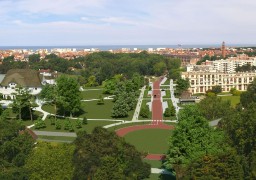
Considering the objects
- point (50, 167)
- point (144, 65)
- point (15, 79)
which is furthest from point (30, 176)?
point (144, 65)

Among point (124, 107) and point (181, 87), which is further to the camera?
point (181, 87)

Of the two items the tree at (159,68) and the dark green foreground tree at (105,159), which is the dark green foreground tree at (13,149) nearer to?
the dark green foreground tree at (105,159)

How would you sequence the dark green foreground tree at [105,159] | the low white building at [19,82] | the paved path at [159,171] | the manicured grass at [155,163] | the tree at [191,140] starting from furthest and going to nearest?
1. the low white building at [19,82]
2. the manicured grass at [155,163]
3. the paved path at [159,171]
4. the tree at [191,140]
5. the dark green foreground tree at [105,159]

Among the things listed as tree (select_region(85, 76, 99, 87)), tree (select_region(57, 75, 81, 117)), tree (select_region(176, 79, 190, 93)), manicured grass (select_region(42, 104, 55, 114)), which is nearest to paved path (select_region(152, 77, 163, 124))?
tree (select_region(176, 79, 190, 93))

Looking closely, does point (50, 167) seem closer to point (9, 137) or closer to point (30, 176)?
point (30, 176)

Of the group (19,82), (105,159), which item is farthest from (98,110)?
(105,159)

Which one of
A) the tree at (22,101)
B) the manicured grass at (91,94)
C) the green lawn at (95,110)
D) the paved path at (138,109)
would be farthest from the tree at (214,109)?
the manicured grass at (91,94)

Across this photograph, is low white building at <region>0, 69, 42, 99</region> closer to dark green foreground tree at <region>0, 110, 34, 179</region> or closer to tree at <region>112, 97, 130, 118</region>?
tree at <region>112, 97, 130, 118</region>
